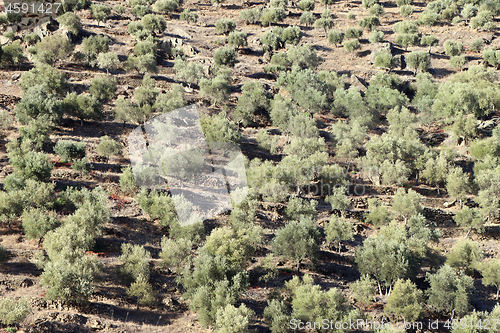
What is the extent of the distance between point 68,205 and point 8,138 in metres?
20.3

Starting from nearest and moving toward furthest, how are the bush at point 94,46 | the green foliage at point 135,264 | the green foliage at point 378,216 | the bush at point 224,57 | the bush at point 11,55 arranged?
the green foliage at point 135,264 < the green foliage at point 378,216 < the bush at point 11,55 < the bush at point 94,46 < the bush at point 224,57

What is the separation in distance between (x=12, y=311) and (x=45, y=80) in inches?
1865

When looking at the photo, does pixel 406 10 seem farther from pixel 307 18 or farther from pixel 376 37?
pixel 307 18

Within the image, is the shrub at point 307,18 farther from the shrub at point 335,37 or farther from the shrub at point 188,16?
the shrub at point 188,16

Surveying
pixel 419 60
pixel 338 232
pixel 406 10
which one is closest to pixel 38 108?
pixel 338 232

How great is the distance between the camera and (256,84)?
8825 centimetres

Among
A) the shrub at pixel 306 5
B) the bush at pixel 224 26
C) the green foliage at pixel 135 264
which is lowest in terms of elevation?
the green foliage at pixel 135 264

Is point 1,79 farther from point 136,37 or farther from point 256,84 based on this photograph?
point 256,84

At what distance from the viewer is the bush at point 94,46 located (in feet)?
285

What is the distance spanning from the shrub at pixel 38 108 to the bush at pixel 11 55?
18606mm

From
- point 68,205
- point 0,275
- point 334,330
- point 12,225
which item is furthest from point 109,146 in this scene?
point 334,330

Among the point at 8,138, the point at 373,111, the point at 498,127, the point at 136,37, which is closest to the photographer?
the point at 8,138

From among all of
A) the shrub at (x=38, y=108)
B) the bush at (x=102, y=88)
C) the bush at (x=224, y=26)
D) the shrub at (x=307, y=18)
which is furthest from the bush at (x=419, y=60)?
the shrub at (x=38, y=108)

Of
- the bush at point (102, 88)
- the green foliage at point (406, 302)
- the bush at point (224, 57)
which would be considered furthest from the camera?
the bush at point (224, 57)
